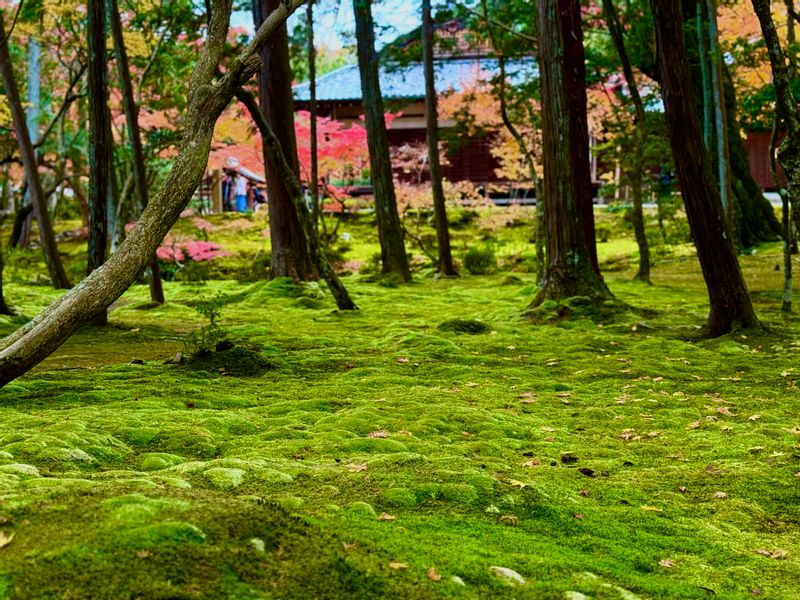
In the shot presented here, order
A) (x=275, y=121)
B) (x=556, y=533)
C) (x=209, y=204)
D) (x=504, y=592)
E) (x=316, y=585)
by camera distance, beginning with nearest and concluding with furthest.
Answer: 1. (x=316, y=585)
2. (x=504, y=592)
3. (x=556, y=533)
4. (x=275, y=121)
5. (x=209, y=204)

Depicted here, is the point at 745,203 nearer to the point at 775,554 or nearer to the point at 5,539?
the point at 775,554

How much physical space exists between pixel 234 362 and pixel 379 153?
9533mm

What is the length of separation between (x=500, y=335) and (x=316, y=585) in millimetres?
6752

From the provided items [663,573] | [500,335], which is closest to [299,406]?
[663,573]

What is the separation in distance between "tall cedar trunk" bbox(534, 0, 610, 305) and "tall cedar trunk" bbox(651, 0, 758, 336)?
6.30ft

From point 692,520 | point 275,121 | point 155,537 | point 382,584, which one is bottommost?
point 692,520

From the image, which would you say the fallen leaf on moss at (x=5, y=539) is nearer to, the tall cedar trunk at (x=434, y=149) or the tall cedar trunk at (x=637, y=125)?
the tall cedar trunk at (x=637, y=125)

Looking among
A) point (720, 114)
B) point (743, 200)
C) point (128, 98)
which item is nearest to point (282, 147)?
point (128, 98)

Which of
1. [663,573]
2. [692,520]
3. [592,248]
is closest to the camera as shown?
[663,573]

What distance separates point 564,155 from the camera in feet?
33.7

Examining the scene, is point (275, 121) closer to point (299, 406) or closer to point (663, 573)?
point (299, 406)

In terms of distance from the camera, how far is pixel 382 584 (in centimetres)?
284

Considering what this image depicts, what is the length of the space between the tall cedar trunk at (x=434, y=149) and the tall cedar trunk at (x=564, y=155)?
632cm

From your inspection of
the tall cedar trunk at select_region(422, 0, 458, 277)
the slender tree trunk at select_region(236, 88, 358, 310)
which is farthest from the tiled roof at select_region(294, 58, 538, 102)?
the slender tree trunk at select_region(236, 88, 358, 310)
